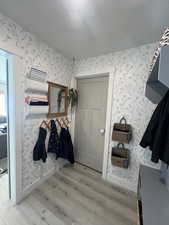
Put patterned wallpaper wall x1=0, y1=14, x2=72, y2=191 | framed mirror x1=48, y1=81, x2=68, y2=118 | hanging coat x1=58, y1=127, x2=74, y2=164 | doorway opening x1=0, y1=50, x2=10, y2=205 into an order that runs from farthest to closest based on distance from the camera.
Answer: hanging coat x1=58, y1=127, x2=74, y2=164 → framed mirror x1=48, y1=81, x2=68, y2=118 → doorway opening x1=0, y1=50, x2=10, y2=205 → patterned wallpaper wall x1=0, y1=14, x2=72, y2=191

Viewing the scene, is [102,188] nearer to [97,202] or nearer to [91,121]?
[97,202]

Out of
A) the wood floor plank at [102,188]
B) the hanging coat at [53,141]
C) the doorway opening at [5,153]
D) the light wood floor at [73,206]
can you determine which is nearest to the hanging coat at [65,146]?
the hanging coat at [53,141]

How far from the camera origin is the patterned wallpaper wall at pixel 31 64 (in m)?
1.27

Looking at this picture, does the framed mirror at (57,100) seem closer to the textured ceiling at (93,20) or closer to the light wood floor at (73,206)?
the textured ceiling at (93,20)

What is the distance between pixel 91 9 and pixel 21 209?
246 centimetres

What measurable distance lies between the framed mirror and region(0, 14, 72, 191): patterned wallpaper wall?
13 centimetres

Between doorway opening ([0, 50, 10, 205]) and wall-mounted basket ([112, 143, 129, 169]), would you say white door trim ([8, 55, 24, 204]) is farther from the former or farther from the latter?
wall-mounted basket ([112, 143, 129, 169])

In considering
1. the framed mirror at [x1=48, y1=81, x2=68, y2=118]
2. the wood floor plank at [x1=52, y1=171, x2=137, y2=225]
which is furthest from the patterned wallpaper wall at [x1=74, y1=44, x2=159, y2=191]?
the framed mirror at [x1=48, y1=81, x2=68, y2=118]

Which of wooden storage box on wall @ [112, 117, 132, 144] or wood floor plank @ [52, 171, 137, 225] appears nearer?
wood floor plank @ [52, 171, 137, 225]

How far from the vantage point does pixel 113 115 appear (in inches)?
75.5

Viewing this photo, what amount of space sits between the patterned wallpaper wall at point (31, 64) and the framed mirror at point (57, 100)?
13 cm

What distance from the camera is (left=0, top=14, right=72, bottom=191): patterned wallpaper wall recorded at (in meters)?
1.27

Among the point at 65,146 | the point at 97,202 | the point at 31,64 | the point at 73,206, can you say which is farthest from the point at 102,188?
the point at 31,64

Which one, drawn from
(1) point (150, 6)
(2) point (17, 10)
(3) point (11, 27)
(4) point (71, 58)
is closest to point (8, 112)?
(3) point (11, 27)
